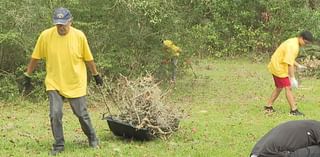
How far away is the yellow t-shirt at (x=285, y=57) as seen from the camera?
33.8ft

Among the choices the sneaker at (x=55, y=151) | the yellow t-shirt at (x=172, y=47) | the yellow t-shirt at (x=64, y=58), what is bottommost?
the sneaker at (x=55, y=151)

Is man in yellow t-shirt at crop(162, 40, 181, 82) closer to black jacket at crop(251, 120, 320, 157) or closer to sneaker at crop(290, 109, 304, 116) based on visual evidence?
sneaker at crop(290, 109, 304, 116)

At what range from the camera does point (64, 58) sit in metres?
7.32

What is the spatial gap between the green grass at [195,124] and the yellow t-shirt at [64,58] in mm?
799

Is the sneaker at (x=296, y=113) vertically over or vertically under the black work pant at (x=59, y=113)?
under

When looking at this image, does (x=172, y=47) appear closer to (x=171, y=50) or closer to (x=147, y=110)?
(x=171, y=50)

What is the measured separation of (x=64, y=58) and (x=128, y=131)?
4.70ft

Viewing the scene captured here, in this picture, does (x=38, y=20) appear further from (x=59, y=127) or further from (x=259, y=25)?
(x=259, y=25)

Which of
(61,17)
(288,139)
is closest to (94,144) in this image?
(61,17)

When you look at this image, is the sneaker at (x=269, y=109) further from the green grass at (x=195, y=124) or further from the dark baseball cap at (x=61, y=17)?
the dark baseball cap at (x=61, y=17)

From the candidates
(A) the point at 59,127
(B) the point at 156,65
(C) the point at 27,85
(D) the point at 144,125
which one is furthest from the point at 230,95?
(A) the point at 59,127

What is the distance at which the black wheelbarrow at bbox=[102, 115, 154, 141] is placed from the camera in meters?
8.02

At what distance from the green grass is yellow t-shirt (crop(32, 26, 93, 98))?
0.80m

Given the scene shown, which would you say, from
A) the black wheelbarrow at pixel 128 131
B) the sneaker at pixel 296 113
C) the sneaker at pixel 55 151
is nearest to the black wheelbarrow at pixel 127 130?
the black wheelbarrow at pixel 128 131
